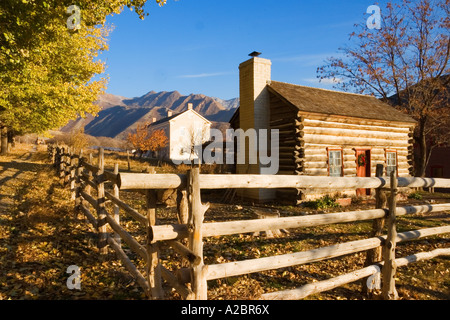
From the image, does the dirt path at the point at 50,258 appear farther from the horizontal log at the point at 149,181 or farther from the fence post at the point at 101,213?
the horizontal log at the point at 149,181

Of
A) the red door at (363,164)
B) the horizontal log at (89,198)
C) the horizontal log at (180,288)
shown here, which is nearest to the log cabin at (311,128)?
the red door at (363,164)

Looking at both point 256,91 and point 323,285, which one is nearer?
point 323,285

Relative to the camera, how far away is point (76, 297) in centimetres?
425

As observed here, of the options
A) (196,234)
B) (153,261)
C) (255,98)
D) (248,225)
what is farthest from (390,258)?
(255,98)

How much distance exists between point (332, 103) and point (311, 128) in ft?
9.95

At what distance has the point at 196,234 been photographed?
3.33m

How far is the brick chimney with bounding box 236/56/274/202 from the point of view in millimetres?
14508

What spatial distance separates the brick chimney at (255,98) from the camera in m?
14.5

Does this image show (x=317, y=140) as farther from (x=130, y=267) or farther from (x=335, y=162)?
(x=130, y=267)

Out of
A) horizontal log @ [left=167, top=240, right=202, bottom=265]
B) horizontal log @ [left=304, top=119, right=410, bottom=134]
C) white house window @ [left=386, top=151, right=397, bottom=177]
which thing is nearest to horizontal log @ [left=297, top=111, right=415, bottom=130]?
horizontal log @ [left=304, top=119, right=410, bottom=134]

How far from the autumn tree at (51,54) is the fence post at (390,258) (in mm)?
8396
